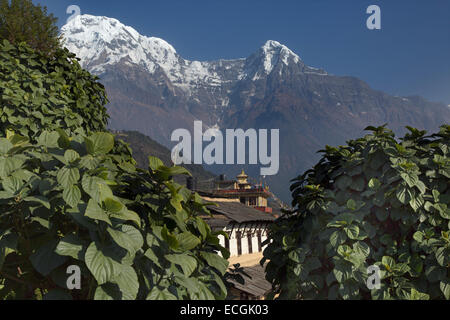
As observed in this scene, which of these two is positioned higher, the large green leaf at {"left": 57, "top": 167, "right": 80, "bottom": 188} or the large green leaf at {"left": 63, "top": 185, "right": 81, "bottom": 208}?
the large green leaf at {"left": 57, "top": 167, "right": 80, "bottom": 188}

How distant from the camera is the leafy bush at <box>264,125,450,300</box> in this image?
396cm

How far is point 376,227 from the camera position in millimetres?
4223

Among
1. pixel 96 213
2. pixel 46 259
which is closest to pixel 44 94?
pixel 46 259

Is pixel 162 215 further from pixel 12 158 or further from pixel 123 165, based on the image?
pixel 12 158

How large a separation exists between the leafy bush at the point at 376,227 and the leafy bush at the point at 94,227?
126 cm

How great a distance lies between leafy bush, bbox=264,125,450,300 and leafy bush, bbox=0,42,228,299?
4.12 feet

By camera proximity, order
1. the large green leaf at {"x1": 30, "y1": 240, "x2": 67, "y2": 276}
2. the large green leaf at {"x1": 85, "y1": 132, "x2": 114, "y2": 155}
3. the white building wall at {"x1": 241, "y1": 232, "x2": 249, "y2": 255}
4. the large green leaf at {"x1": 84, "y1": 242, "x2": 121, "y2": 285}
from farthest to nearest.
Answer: the white building wall at {"x1": 241, "y1": 232, "x2": 249, "y2": 255}, the large green leaf at {"x1": 85, "y1": 132, "x2": 114, "y2": 155}, the large green leaf at {"x1": 30, "y1": 240, "x2": 67, "y2": 276}, the large green leaf at {"x1": 84, "y1": 242, "x2": 121, "y2": 285}

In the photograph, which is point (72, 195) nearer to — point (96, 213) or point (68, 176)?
point (68, 176)

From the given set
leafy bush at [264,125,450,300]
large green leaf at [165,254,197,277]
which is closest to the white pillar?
leafy bush at [264,125,450,300]

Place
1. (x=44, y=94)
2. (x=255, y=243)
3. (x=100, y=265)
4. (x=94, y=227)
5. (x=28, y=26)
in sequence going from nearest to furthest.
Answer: (x=100, y=265) < (x=94, y=227) < (x=44, y=94) < (x=28, y=26) < (x=255, y=243)

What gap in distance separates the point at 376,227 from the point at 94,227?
10.1ft

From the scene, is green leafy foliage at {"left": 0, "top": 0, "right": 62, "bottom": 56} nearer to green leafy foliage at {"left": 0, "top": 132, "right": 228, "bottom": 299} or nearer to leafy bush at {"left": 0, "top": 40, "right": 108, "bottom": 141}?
leafy bush at {"left": 0, "top": 40, "right": 108, "bottom": 141}

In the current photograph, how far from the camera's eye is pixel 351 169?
4469 millimetres
